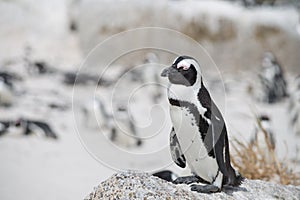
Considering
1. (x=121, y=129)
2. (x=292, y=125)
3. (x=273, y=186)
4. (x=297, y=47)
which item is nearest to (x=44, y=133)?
(x=121, y=129)

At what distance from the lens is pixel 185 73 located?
5.84 feet

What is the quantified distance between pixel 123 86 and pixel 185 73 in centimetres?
389

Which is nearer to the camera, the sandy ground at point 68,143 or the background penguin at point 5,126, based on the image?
the sandy ground at point 68,143

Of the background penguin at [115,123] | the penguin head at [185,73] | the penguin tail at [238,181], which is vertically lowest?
the penguin tail at [238,181]

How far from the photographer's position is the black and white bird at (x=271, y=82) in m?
5.75

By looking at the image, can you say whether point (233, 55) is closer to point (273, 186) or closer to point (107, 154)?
point (107, 154)

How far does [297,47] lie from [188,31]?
1.40 metres

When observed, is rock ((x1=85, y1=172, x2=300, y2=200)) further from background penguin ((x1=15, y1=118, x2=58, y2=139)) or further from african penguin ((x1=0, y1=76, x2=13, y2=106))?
african penguin ((x1=0, y1=76, x2=13, y2=106))

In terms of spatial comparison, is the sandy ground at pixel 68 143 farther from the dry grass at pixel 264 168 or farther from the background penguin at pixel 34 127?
the dry grass at pixel 264 168

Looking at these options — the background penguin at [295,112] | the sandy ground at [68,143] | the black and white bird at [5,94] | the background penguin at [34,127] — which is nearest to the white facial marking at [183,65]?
the sandy ground at [68,143]

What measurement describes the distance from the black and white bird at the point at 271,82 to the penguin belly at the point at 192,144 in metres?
4.04

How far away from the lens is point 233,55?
7031 millimetres

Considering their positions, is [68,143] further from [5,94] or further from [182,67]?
[182,67]

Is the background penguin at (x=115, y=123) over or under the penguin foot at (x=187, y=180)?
over
